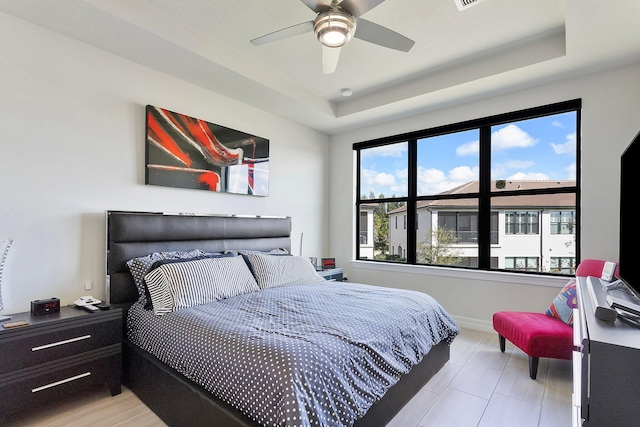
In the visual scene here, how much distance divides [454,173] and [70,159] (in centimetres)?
398

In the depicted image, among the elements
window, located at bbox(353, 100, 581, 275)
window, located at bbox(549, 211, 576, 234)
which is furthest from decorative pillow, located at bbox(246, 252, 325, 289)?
window, located at bbox(549, 211, 576, 234)

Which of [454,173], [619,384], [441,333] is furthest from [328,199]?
[619,384]

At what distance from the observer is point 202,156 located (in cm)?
330

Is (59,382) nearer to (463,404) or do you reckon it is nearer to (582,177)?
(463,404)

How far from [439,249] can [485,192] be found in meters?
0.91

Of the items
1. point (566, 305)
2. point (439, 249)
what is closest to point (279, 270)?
point (439, 249)

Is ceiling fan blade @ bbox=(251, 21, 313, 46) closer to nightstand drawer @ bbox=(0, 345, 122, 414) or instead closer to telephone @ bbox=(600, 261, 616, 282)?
nightstand drawer @ bbox=(0, 345, 122, 414)

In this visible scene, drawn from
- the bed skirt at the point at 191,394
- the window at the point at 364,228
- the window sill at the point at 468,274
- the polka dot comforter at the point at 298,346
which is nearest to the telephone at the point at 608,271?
the window sill at the point at 468,274

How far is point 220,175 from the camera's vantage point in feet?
11.4

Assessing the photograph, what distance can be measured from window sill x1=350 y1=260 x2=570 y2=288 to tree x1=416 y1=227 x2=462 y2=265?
148 millimetres

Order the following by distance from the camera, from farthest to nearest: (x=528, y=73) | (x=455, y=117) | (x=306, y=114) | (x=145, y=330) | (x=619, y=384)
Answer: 1. (x=306, y=114)
2. (x=455, y=117)
3. (x=528, y=73)
4. (x=145, y=330)
5. (x=619, y=384)

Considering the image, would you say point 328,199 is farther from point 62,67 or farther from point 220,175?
point 62,67

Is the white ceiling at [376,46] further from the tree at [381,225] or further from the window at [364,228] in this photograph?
the window at [364,228]

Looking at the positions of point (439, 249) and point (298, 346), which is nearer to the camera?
point (298, 346)
